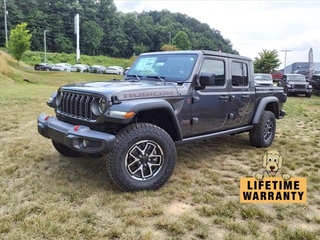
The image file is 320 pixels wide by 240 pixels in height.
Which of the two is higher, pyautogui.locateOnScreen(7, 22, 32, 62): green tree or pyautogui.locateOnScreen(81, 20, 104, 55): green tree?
pyautogui.locateOnScreen(81, 20, 104, 55): green tree

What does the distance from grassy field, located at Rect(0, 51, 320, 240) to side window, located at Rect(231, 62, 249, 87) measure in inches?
46.9

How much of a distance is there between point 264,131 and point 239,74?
1.24 meters

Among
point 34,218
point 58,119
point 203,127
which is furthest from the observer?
point 203,127

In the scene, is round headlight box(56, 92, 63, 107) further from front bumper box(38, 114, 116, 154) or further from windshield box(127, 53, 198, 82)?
windshield box(127, 53, 198, 82)

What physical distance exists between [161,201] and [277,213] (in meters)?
1.15

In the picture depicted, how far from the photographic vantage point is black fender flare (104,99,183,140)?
3.22 meters

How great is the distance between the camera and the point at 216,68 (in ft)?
14.9

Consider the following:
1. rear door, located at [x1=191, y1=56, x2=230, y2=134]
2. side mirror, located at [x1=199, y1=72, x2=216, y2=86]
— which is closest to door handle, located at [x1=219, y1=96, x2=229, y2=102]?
rear door, located at [x1=191, y1=56, x2=230, y2=134]

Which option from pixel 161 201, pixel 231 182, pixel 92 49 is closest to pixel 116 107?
pixel 161 201

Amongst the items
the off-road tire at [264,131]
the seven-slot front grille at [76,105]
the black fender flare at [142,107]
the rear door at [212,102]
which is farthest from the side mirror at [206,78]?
the off-road tire at [264,131]

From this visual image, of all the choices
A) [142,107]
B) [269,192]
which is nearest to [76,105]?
[142,107]

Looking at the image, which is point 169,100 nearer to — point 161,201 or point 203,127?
point 203,127

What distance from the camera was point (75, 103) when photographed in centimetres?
365

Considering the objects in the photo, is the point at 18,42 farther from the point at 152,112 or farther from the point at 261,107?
the point at 152,112
